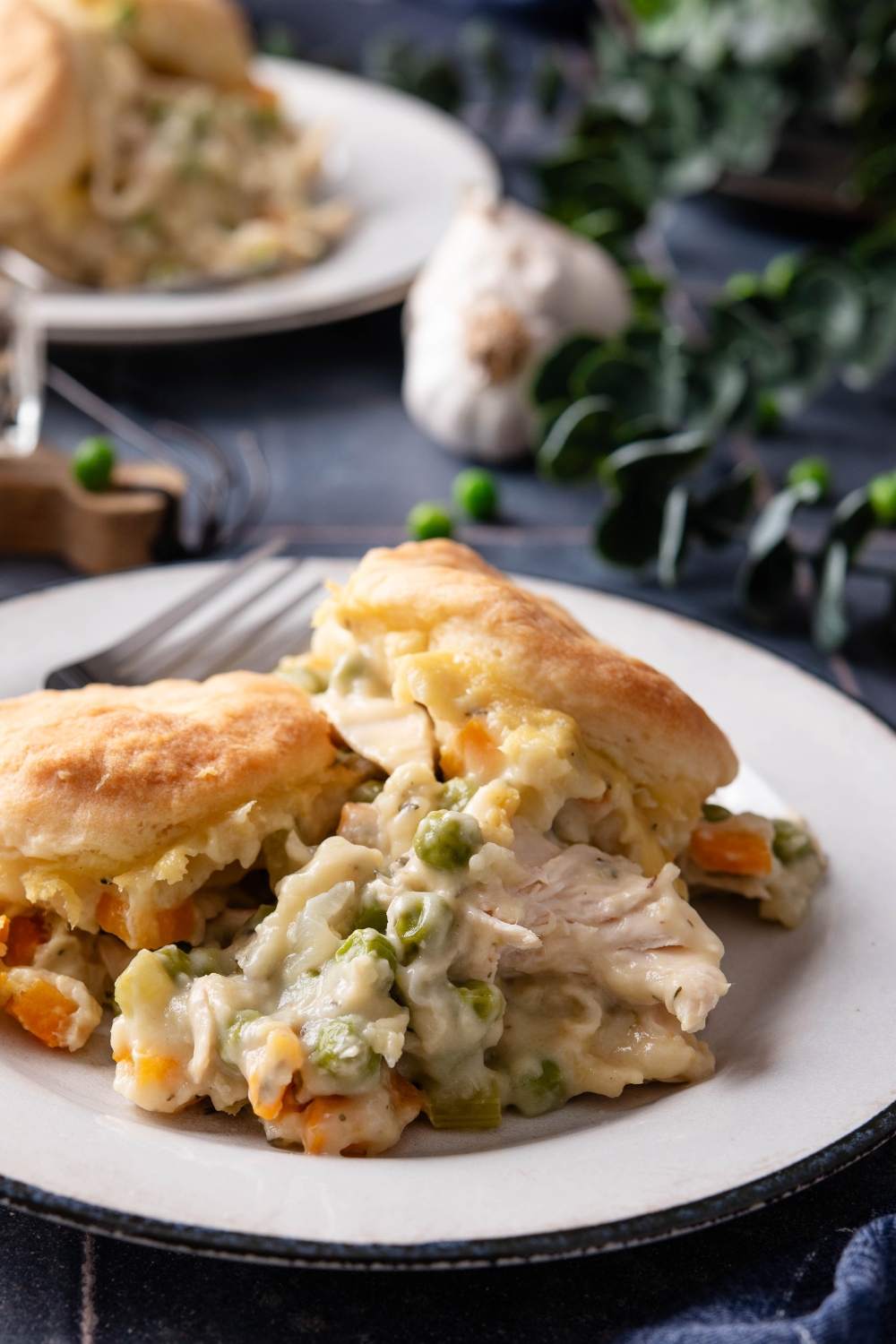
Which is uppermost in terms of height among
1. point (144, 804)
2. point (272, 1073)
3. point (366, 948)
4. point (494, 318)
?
point (494, 318)

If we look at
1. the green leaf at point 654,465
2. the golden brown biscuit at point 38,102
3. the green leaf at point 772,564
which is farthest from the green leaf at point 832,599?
the golden brown biscuit at point 38,102

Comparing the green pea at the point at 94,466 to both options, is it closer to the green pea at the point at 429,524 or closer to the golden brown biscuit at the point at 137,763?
the green pea at the point at 429,524

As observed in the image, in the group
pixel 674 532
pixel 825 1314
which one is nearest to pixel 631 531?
pixel 674 532

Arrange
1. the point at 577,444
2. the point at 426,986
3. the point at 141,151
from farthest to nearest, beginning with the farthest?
the point at 141,151
the point at 577,444
the point at 426,986

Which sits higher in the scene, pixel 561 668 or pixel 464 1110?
pixel 561 668

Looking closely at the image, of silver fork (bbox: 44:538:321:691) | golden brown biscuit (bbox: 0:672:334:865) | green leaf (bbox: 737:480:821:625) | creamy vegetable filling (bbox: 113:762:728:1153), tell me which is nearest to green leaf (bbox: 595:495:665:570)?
green leaf (bbox: 737:480:821:625)

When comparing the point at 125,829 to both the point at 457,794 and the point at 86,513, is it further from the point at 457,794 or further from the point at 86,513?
the point at 86,513

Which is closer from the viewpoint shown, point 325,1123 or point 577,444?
point 325,1123
